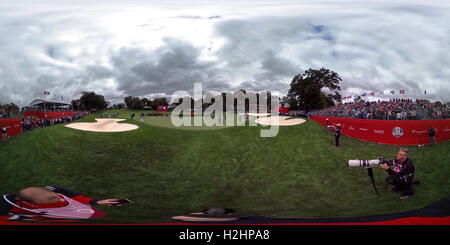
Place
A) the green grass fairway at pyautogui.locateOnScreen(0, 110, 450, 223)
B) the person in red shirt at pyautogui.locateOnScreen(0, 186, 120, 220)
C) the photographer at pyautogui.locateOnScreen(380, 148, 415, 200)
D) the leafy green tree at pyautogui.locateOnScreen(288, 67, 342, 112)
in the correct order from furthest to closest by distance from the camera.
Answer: the leafy green tree at pyautogui.locateOnScreen(288, 67, 342, 112), the green grass fairway at pyautogui.locateOnScreen(0, 110, 450, 223), the photographer at pyautogui.locateOnScreen(380, 148, 415, 200), the person in red shirt at pyautogui.locateOnScreen(0, 186, 120, 220)

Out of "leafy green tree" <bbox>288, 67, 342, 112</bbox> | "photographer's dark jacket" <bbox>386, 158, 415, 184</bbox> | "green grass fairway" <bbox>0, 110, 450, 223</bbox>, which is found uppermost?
"leafy green tree" <bbox>288, 67, 342, 112</bbox>

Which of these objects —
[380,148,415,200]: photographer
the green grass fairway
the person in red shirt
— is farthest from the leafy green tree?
the person in red shirt

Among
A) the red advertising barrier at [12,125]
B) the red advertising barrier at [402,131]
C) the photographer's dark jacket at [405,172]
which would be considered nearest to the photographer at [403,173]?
the photographer's dark jacket at [405,172]

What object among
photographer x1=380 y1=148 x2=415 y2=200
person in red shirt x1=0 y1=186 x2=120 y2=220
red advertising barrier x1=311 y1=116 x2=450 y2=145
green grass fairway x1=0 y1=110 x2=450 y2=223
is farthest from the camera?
red advertising barrier x1=311 y1=116 x2=450 y2=145

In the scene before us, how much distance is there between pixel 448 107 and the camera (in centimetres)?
984

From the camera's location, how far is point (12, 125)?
14.4 m

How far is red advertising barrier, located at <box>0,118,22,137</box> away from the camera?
13.7 m

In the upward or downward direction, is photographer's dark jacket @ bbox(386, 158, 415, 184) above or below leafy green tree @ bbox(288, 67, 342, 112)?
below

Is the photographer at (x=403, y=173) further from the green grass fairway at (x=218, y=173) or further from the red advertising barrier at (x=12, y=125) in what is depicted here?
the red advertising barrier at (x=12, y=125)

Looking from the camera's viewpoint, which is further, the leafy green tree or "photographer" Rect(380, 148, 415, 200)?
the leafy green tree

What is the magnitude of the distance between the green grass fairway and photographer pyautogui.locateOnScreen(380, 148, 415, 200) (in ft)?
0.93

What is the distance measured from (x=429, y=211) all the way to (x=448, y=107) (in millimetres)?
6762

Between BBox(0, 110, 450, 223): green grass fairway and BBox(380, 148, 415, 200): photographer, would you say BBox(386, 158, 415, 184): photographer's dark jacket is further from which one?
BBox(0, 110, 450, 223): green grass fairway

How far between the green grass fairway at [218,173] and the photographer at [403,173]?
283 millimetres
